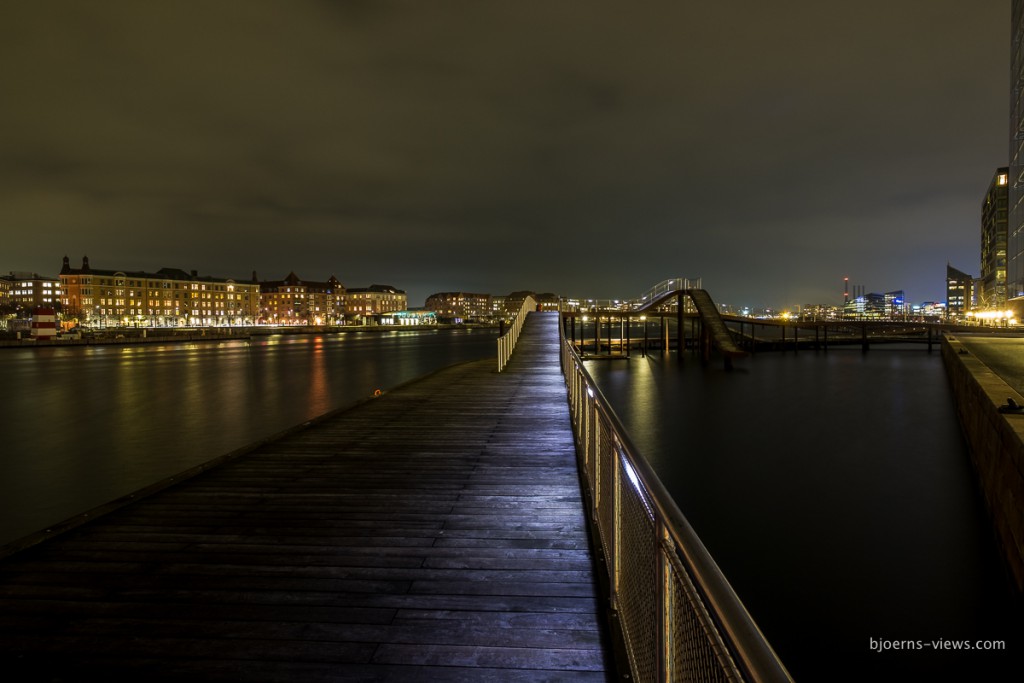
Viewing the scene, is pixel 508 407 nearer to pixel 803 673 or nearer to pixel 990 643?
pixel 803 673

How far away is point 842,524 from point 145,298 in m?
166

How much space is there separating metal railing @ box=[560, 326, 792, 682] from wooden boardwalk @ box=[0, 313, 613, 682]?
18.9 inches

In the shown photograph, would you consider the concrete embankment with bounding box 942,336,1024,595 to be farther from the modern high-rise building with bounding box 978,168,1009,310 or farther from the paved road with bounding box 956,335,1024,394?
the modern high-rise building with bounding box 978,168,1009,310

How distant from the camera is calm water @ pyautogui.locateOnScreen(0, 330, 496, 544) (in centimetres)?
1452

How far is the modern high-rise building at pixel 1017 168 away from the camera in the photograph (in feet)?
124

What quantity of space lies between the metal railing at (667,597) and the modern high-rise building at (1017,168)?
48.4m

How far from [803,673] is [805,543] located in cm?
406

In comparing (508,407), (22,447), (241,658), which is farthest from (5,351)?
(241,658)

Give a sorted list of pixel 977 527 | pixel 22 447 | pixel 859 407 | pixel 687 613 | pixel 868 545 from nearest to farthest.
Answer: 1. pixel 687 613
2. pixel 868 545
3. pixel 977 527
4. pixel 22 447
5. pixel 859 407

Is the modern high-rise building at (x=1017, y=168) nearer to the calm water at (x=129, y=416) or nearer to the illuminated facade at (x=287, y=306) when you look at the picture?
the calm water at (x=129, y=416)

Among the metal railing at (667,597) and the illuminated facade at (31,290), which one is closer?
the metal railing at (667,597)

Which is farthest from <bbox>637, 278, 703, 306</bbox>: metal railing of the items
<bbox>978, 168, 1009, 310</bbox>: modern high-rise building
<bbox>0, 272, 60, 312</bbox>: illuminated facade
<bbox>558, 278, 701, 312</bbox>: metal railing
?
<bbox>0, 272, 60, 312</bbox>: illuminated facade

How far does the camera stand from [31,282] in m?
159

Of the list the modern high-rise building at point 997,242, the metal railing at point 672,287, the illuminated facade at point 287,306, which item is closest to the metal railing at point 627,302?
the metal railing at point 672,287
